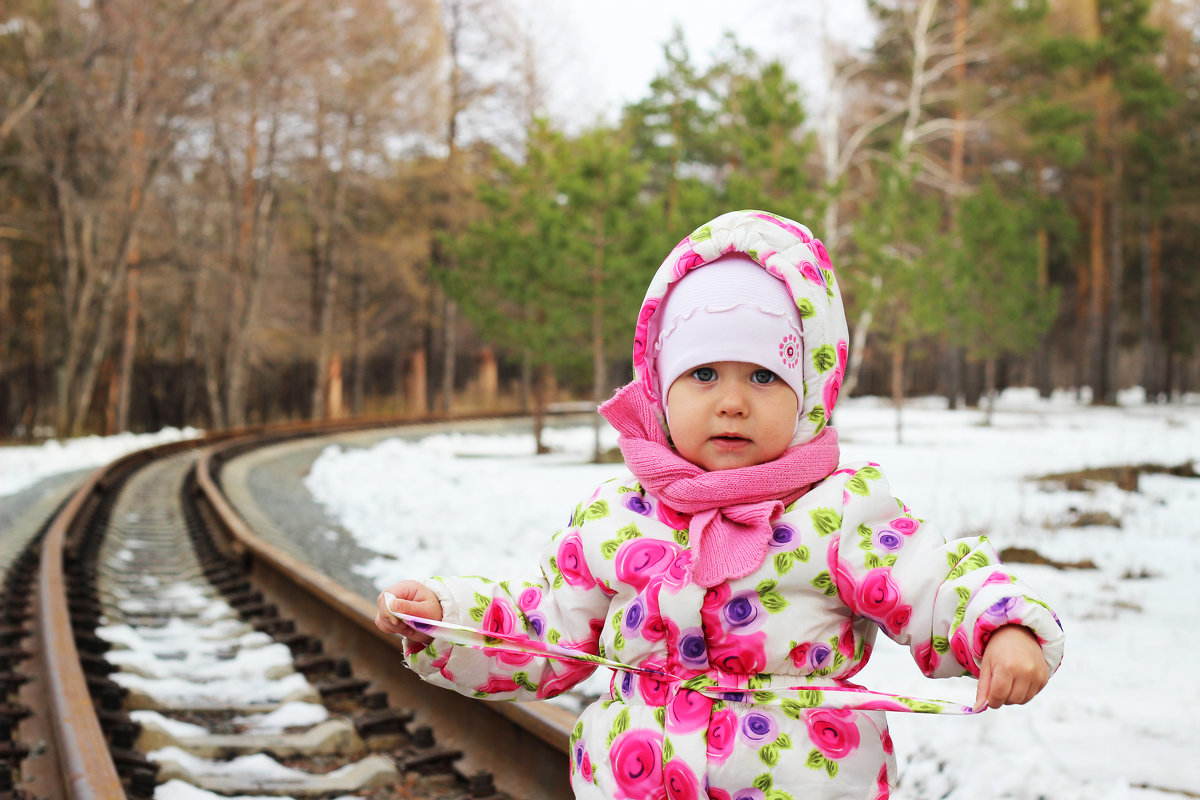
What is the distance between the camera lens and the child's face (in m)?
1.60

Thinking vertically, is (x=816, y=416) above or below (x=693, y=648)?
above

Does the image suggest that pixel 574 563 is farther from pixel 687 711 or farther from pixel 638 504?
pixel 687 711

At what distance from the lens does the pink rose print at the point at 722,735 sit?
4.89 ft

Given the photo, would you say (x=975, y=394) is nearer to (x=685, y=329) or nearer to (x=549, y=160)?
(x=549, y=160)

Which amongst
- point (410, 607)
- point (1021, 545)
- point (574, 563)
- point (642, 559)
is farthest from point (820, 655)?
point (1021, 545)

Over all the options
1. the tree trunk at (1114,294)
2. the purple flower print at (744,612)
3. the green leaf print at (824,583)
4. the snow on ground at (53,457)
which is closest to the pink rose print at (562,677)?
the purple flower print at (744,612)

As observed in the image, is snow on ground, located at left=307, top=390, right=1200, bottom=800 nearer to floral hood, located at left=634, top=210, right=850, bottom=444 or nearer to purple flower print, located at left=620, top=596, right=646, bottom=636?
floral hood, located at left=634, top=210, right=850, bottom=444

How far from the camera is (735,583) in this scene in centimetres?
152

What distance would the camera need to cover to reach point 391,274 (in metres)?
33.1

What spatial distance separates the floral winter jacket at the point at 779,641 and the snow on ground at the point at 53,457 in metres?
10.9

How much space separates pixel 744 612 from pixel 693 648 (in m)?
0.09

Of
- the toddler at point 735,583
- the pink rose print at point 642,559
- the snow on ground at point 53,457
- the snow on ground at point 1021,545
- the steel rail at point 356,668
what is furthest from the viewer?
the snow on ground at point 53,457

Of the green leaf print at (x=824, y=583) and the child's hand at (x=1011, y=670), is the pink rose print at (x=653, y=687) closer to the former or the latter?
the green leaf print at (x=824, y=583)

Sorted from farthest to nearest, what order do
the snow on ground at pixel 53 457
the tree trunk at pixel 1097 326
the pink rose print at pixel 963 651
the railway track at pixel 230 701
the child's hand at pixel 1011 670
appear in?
the tree trunk at pixel 1097 326 → the snow on ground at pixel 53 457 → the railway track at pixel 230 701 → the pink rose print at pixel 963 651 → the child's hand at pixel 1011 670
